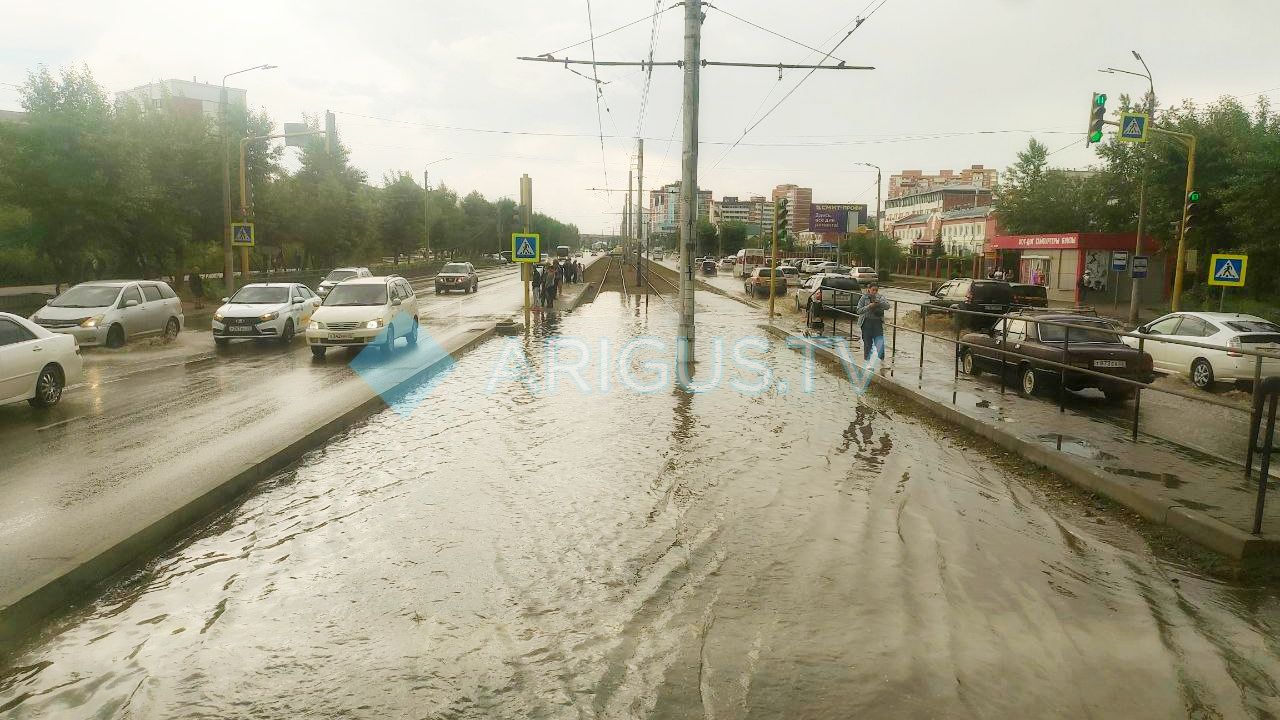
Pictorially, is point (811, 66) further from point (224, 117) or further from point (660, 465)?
point (224, 117)

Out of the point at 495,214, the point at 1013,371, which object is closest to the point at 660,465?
the point at 1013,371

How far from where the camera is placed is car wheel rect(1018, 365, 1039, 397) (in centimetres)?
1300

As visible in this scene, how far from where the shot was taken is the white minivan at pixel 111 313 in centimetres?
1795

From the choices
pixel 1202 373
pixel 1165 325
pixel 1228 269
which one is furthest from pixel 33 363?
pixel 1228 269

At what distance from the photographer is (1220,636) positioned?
189 inches

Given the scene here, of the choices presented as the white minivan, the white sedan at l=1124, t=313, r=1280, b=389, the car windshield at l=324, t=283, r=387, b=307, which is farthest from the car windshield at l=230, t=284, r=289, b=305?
the white sedan at l=1124, t=313, r=1280, b=389

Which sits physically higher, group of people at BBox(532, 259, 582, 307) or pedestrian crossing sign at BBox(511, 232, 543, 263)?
pedestrian crossing sign at BBox(511, 232, 543, 263)

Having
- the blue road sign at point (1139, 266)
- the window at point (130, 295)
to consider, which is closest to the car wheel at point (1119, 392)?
the blue road sign at point (1139, 266)

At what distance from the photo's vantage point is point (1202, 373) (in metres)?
15.2

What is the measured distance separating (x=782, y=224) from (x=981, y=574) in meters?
21.6

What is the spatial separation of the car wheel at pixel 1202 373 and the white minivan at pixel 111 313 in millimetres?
22225

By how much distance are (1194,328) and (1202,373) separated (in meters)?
1.37

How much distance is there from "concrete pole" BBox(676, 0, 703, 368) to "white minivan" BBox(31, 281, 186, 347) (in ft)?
41.4

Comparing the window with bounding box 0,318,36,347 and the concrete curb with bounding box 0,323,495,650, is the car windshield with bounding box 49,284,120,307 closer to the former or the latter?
the window with bounding box 0,318,36,347
